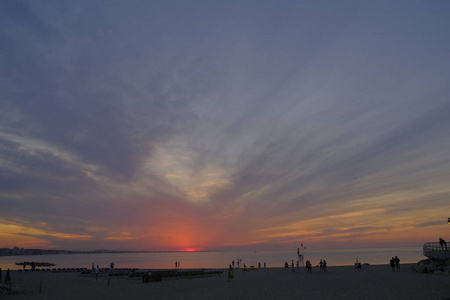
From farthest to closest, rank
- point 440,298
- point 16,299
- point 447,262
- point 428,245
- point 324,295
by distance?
point 428,245, point 447,262, point 16,299, point 324,295, point 440,298

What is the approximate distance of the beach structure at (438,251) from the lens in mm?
39291

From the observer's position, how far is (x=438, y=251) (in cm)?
4062

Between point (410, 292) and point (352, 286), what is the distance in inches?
222

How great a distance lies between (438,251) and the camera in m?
40.6

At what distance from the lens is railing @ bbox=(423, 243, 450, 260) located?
39312 mm

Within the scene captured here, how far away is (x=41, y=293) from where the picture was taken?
30.7 metres

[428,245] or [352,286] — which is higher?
[428,245]

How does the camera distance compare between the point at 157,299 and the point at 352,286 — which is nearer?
the point at 157,299

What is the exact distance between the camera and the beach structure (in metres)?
39.3

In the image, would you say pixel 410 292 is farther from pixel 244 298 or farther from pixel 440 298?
pixel 244 298

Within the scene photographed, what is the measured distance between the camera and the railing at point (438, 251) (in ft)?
129

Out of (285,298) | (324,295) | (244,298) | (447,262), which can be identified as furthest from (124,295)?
(447,262)

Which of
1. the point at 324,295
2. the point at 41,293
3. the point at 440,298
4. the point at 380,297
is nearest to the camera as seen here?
the point at 440,298

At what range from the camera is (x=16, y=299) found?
2688 cm
